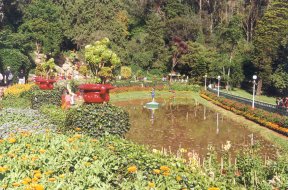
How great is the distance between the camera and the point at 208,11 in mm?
77562

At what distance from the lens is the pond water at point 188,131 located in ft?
62.9

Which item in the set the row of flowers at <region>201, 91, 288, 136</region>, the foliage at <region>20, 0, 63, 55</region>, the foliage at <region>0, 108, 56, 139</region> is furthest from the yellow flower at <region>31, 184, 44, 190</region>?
the foliage at <region>20, 0, 63, 55</region>

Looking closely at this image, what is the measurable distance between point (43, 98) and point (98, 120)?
9687 millimetres

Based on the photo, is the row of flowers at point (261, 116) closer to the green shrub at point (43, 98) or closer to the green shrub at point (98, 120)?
the green shrub at point (98, 120)

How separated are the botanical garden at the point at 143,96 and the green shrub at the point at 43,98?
0.06m

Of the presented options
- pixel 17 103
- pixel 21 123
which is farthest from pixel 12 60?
pixel 21 123

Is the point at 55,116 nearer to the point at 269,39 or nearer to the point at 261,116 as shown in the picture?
the point at 261,116

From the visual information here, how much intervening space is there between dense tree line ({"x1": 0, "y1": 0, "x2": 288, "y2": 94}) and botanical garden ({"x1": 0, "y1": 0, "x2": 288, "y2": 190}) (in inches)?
8.2

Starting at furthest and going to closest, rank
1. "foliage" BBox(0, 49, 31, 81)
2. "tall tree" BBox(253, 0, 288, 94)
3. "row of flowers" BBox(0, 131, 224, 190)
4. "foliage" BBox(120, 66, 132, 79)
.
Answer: "foliage" BBox(120, 66, 132, 79)
"tall tree" BBox(253, 0, 288, 94)
"foliage" BBox(0, 49, 31, 81)
"row of flowers" BBox(0, 131, 224, 190)

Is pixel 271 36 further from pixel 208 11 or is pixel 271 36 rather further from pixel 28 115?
pixel 28 115

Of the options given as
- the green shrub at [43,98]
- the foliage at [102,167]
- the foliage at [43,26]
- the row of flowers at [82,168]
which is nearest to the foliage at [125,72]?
the foliage at [43,26]

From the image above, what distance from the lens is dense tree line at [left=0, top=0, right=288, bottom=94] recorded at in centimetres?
5072

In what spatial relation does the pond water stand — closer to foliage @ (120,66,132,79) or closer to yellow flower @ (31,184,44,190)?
yellow flower @ (31,184,44,190)

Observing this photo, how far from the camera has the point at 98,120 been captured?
1216 cm
